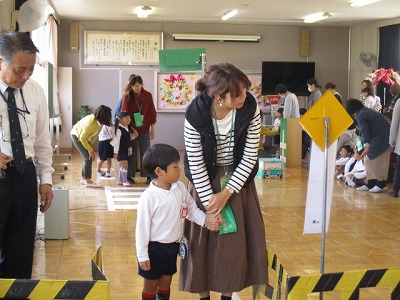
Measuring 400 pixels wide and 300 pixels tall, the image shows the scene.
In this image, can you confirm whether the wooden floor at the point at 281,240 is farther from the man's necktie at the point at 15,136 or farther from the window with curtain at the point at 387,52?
the window with curtain at the point at 387,52

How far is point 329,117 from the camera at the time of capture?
3.71 meters

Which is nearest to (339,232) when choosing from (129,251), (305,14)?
(129,251)

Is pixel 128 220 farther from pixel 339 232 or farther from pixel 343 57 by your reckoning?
pixel 343 57

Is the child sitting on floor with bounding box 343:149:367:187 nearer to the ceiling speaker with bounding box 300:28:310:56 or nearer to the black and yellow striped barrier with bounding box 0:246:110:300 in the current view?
the ceiling speaker with bounding box 300:28:310:56

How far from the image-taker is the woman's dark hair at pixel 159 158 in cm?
321

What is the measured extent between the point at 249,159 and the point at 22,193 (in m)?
1.08

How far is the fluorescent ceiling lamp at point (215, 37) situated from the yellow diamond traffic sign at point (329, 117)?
34.3ft

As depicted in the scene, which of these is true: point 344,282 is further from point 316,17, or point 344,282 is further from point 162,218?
point 316,17

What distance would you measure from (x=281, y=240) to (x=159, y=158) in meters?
2.80

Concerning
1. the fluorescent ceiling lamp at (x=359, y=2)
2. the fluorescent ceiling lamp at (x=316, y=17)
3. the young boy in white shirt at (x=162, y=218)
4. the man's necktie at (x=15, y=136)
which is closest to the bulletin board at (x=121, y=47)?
the fluorescent ceiling lamp at (x=316, y=17)

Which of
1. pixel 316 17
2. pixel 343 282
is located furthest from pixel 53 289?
pixel 316 17

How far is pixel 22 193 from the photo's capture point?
280cm

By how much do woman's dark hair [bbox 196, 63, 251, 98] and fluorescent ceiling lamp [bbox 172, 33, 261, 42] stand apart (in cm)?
1100

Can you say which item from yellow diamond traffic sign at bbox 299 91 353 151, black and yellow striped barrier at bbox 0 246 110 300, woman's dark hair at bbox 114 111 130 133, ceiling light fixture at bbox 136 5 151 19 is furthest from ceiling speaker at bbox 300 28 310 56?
black and yellow striped barrier at bbox 0 246 110 300
